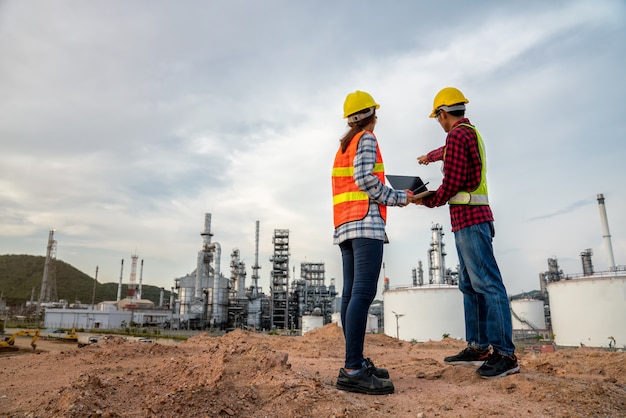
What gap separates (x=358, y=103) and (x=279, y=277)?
42081 millimetres

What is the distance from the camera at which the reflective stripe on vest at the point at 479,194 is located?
3.39 metres

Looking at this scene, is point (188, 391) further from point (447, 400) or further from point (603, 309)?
point (603, 309)

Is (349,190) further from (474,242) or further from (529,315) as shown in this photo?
(529,315)

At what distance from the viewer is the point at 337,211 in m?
3.24

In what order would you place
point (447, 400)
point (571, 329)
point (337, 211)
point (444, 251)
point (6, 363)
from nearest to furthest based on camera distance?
point (447, 400) → point (337, 211) → point (6, 363) → point (571, 329) → point (444, 251)

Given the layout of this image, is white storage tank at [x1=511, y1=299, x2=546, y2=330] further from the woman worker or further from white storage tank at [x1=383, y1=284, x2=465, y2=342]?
the woman worker

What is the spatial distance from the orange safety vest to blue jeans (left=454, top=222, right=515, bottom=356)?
0.84 meters

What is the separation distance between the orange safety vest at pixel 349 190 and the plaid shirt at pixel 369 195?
1.7 inches

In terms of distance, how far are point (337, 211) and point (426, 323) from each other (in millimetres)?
26427

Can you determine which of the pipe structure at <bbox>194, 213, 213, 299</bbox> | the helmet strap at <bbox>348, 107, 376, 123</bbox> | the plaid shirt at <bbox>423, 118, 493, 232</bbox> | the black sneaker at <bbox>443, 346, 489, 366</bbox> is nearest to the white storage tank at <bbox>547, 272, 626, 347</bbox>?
the black sneaker at <bbox>443, 346, 489, 366</bbox>

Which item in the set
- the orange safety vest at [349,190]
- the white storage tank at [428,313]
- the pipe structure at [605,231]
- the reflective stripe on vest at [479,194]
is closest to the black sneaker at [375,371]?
the orange safety vest at [349,190]

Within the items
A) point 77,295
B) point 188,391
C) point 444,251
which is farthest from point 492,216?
point 77,295

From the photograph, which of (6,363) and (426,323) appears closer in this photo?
(6,363)

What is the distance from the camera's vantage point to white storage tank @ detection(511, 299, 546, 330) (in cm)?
3653
